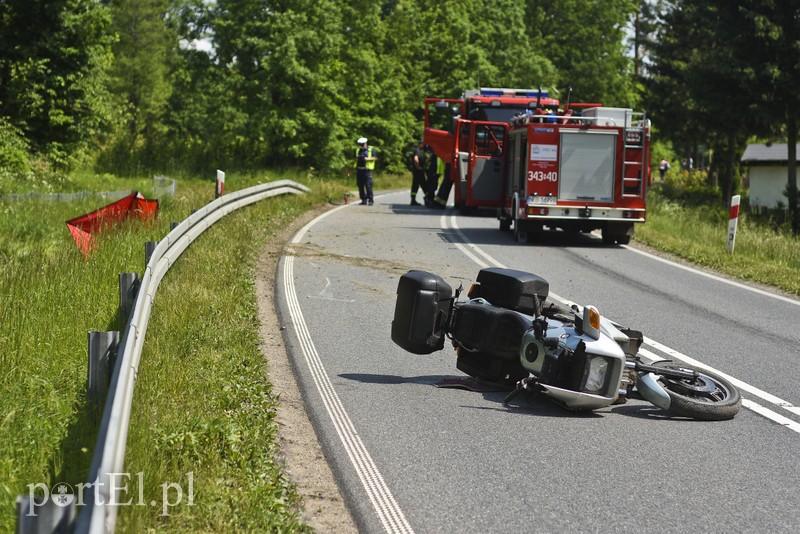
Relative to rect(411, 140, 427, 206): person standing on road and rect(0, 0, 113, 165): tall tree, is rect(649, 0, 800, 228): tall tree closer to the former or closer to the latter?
rect(411, 140, 427, 206): person standing on road

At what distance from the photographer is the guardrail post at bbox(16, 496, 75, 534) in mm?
2939

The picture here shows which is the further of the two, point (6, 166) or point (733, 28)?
point (733, 28)

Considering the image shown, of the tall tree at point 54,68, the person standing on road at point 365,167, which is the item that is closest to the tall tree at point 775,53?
the person standing on road at point 365,167

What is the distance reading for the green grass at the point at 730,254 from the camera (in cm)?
1652

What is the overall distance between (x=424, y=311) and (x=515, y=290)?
703 millimetres

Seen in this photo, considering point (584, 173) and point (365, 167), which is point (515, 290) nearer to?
point (584, 173)

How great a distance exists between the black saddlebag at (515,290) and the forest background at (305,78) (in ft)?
63.7

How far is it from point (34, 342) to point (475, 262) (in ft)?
31.2

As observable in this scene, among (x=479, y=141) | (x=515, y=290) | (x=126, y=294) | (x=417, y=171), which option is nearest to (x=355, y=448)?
(x=515, y=290)

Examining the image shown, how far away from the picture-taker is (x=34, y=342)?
26.2 ft

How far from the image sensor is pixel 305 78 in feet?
141

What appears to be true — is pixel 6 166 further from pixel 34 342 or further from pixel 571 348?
pixel 571 348

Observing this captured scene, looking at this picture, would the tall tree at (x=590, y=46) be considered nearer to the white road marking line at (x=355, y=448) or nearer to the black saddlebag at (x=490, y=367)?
the white road marking line at (x=355, y=448)

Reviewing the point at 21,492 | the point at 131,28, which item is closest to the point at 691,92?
the point at 21,492
